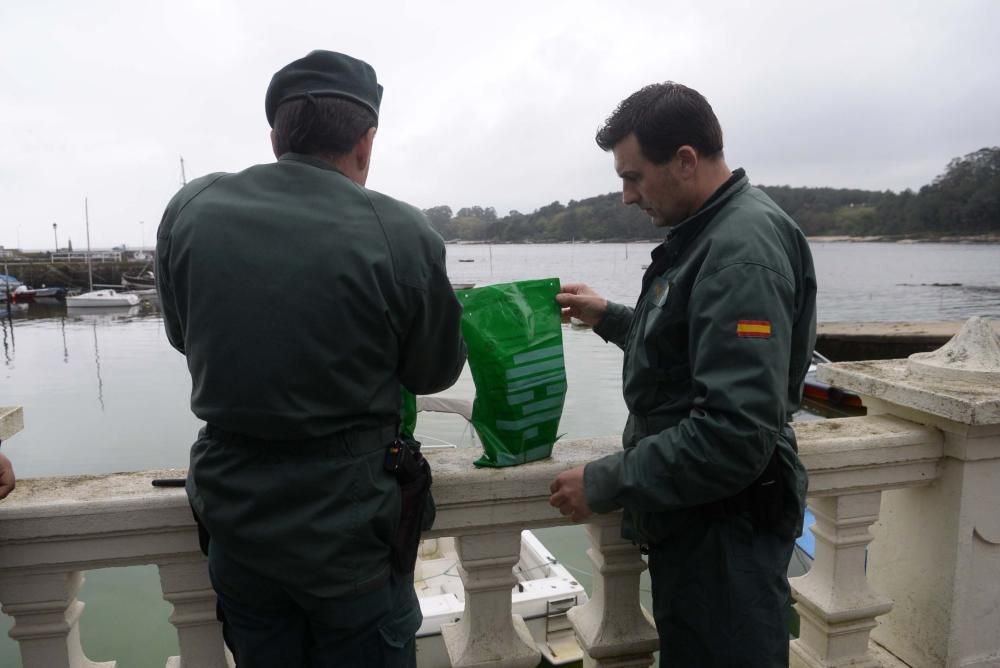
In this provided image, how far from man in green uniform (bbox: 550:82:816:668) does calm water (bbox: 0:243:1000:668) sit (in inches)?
442

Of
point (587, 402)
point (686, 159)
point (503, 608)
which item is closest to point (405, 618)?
point (503, 608)

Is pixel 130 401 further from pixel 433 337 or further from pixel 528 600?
pixel 433 337

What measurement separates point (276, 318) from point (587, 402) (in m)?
29.5

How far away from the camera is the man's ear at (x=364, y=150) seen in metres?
1.67

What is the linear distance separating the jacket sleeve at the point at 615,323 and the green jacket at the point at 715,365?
0.47m

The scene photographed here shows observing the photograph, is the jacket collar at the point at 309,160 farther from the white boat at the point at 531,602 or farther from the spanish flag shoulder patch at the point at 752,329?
the white boat at the point at 531,602

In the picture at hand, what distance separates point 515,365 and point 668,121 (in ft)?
2.51

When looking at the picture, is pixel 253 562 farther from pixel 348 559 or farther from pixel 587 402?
pixel 587 402

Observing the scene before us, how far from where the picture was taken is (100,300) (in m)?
65.4

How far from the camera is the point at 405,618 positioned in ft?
5.57

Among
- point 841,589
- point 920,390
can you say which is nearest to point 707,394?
point 920,390

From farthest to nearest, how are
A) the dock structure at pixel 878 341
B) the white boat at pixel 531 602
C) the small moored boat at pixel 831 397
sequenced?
the dock structure at pixel 878 341 < the small moored boat at pixel 831 397 < the white boat at pixel 531 602

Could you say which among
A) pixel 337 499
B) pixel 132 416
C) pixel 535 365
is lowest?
pixel 132 416

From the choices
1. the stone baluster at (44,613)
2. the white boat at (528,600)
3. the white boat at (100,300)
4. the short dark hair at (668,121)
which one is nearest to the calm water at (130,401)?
the white boat at (100,300)
